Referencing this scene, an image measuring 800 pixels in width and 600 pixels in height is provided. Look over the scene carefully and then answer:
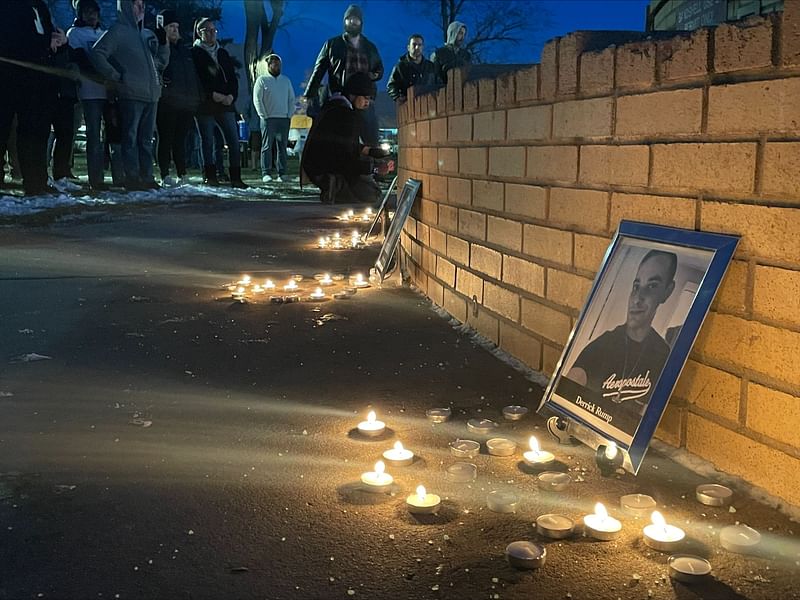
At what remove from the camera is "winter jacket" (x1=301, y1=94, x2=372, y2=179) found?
39.4 ft

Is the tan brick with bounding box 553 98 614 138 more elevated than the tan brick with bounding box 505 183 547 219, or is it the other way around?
the tan brick with bounding box 553 98 614 138

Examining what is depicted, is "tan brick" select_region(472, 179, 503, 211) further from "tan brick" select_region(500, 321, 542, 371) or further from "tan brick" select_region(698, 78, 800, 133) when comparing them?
Answer: "tan brick" select_region(698, 78, 800, 133)

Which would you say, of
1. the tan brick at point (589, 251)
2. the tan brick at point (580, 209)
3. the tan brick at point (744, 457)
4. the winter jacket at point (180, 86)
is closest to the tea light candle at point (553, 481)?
the tan brick at point (744, 457)

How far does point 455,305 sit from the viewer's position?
16.8 ft

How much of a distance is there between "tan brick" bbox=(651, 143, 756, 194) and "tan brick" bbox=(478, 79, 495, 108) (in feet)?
5.22

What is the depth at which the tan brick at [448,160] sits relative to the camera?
5.13 metres

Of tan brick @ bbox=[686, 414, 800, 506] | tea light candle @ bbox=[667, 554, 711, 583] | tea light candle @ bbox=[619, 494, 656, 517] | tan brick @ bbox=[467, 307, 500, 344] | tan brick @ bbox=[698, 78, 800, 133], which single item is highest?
tan brick @ bbox=[698, 78, 800, 133]

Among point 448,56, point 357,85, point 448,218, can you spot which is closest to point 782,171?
point 448,218

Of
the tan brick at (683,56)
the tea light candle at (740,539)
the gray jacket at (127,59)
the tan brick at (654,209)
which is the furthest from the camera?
the gray jacket at (127,59)

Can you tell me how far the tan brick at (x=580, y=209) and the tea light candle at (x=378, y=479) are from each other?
1.36m

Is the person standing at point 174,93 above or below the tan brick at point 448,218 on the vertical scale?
above

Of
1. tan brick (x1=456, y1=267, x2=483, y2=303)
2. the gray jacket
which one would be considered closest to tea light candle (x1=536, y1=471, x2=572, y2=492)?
tan brick (x1=456, y1=267, x2=483, y2=303)

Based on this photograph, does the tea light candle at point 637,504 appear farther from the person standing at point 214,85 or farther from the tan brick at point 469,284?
the person standing at point 214,85

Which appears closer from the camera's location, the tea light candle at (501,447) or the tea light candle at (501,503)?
the tea light candle at (501,503)
